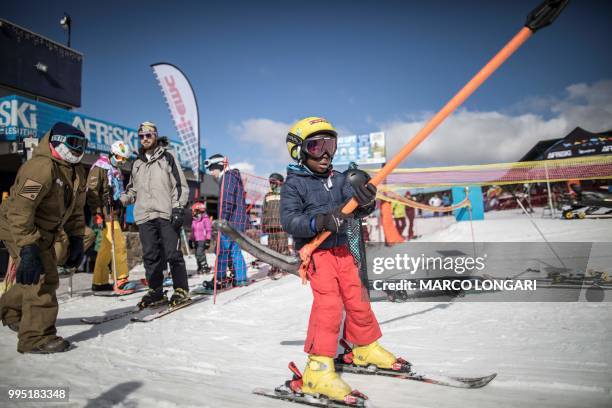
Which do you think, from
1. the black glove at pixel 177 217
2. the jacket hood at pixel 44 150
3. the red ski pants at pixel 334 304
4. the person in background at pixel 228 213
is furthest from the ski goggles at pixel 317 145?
the person in background at pixel 228 213

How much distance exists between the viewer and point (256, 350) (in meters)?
3.12

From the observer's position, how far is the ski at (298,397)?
1.94m

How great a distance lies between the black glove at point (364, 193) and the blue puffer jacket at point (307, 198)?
27 centimetres

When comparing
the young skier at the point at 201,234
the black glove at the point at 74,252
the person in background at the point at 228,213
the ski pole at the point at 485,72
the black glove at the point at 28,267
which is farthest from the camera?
the young skier at the point at 201,234

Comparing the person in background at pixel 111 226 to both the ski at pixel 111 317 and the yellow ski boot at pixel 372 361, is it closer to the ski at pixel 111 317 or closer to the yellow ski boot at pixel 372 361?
the ski at pixel 111 317

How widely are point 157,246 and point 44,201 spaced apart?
1653mm

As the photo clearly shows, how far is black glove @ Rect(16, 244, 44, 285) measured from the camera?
9.45 feet

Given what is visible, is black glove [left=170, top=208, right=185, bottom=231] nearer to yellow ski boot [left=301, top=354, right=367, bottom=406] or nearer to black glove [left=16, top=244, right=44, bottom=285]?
black glove [left=16, top=244, right=44, bottom=285]

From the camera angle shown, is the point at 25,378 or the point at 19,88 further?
the point at 19,88

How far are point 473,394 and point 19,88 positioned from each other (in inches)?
801

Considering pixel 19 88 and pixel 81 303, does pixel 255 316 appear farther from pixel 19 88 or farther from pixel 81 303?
pixel 19 88

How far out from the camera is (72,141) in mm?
3307

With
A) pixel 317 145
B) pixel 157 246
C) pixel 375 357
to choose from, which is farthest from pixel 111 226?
pixel 375 357

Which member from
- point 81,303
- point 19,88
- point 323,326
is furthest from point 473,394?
point 19,88
